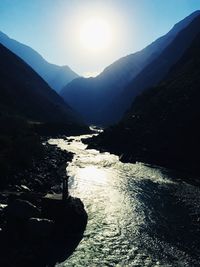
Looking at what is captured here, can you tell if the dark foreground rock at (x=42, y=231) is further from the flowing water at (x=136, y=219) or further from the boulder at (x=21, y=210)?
the flowing water at (x=136, y=219)

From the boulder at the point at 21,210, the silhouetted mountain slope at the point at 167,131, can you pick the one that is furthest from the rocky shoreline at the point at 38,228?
the silhouetted mountain slope at the point at 167,131

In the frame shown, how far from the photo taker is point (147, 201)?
46969 millimetres

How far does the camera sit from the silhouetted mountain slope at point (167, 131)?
85.9 meters

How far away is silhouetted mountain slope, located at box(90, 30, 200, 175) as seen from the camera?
8588 cm

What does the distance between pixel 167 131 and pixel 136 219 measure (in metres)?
58.9

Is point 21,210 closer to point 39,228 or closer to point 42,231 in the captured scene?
point 39,228

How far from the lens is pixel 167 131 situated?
315ft

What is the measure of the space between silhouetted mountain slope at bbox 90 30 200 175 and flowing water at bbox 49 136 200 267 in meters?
18.7

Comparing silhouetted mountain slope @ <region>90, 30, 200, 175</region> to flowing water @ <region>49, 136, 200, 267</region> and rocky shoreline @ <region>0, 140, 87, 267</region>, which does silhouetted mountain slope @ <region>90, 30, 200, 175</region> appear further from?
rocky shoreline @ <region>0, 140, 87, 267</region>

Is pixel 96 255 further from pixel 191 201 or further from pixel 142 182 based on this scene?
pixel 142 182

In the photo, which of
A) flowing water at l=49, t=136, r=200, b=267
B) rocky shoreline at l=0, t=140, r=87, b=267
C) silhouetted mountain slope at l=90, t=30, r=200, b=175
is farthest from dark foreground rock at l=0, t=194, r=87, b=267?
silhouetted mountain slope at l=90, t=30, r=200, b=175

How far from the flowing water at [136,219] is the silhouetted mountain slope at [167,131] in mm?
18734

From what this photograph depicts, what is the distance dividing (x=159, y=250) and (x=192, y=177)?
38611mm

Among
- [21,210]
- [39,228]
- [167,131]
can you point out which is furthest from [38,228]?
[167,131]
